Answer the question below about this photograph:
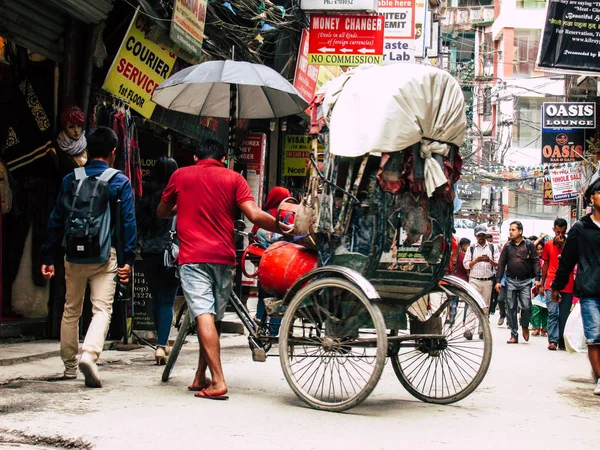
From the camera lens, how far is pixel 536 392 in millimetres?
8312

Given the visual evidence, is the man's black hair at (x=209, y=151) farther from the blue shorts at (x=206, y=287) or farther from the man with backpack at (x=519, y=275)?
the man with backpack at (x=519, y=275)

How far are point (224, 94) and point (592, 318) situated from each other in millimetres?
4417

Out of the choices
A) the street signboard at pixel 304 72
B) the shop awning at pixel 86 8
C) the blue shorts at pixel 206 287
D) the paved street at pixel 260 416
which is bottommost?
the paved street at pixel 260 416

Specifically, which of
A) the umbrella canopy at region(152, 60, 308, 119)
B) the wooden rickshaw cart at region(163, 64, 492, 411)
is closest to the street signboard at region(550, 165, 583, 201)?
the umbrella canopy at region(152, 60, 308, 119)

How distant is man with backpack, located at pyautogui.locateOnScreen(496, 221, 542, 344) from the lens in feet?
49.6

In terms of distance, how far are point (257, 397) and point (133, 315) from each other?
13.2 ft

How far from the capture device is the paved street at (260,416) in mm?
5176

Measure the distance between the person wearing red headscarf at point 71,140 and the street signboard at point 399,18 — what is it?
32.8ft

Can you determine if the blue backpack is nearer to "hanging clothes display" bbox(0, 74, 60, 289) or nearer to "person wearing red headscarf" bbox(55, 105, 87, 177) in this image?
"person wearing red headscarf" bbox(55, 105, 87, 177)

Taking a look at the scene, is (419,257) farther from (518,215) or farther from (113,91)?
(518,215)

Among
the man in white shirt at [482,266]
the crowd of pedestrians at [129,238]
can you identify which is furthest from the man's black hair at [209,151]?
the man in white shirt at [482,266]

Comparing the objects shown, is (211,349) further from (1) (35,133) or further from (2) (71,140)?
(1) (35,133)

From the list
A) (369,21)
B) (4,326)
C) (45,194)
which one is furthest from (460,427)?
(369,21)

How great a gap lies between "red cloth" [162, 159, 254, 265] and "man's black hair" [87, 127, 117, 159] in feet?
2.65
